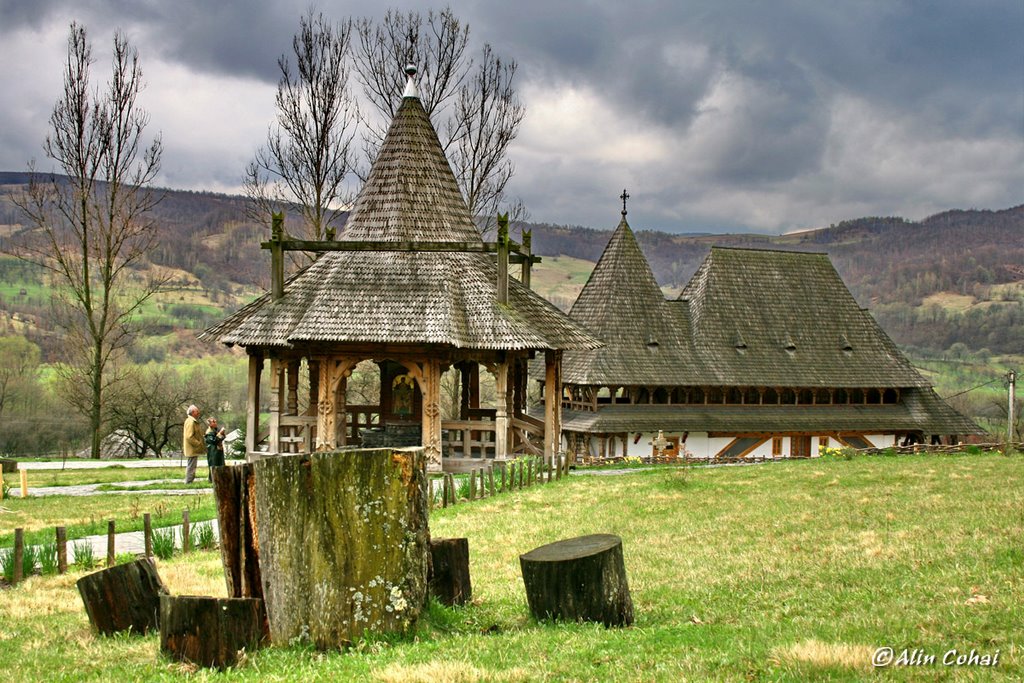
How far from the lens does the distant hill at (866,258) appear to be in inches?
4926

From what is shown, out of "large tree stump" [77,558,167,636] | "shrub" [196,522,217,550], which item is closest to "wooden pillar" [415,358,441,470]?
"shrub" [196,522,217,550]

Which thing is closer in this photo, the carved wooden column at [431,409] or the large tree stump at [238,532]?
the large tree stump at [238,532]

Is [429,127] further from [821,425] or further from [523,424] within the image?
[821,425]

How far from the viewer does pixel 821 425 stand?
34094mm

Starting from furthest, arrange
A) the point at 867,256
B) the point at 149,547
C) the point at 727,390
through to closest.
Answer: the point at 867,256 → the point at 727,390 → the point at 149,547

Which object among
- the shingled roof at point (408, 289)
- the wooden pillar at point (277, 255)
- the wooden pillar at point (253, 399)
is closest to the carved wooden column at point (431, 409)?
the shingled roof at point (408, 289)

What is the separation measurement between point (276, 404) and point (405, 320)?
365 centimetres

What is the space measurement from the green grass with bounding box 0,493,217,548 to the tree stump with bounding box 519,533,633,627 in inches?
272

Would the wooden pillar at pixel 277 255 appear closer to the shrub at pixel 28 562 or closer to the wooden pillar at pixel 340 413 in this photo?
the wooden pillar at pixel 340 413

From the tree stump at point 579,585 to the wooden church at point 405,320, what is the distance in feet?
41.4

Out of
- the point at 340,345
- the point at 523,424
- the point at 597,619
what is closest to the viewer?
the point at 597,619

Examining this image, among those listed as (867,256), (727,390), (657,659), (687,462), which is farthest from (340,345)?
(867,256)

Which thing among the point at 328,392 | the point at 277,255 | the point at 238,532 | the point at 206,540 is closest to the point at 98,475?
the point at 328,392

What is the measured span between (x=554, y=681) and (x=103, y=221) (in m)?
34.0
